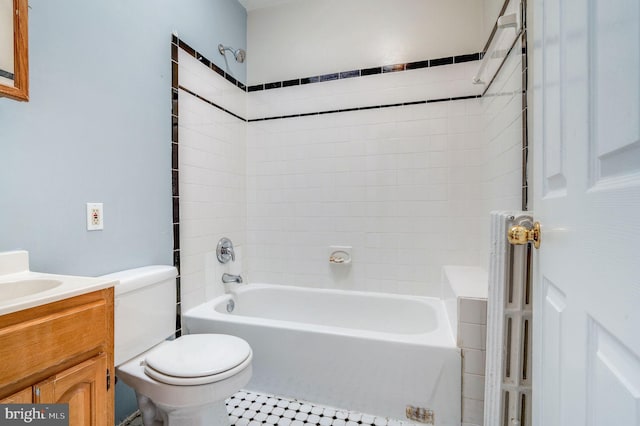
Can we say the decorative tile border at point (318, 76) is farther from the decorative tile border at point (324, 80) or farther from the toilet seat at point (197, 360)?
the toilet seat at point (197, 360)

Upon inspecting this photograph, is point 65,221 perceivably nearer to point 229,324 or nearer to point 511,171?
point 229,324

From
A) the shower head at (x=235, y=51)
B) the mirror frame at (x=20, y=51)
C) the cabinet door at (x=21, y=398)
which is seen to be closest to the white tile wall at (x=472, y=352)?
the cabinet door at (x=21, y=398)

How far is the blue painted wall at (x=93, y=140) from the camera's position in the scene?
1.15m

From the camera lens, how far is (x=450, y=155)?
7.16ft

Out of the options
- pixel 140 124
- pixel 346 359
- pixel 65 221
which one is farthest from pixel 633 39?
pixel 140 124

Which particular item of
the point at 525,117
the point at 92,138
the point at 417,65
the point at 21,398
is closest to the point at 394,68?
the point at 417,65

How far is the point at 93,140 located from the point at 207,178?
810 millimetres

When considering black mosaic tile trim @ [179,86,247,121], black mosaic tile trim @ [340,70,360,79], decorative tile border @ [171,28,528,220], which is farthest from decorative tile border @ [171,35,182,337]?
black mosaic tile trim @ [340,70,360,79]

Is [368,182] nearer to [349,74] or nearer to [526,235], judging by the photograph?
[349,74]

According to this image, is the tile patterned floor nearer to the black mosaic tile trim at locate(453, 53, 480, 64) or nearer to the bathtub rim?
the bathtub rim

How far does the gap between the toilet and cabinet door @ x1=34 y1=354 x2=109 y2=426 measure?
0.95 feet

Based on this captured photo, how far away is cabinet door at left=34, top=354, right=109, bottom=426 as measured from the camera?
82 centimetres

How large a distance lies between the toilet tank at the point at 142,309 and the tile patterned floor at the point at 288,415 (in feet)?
1.56

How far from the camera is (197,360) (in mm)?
1307
